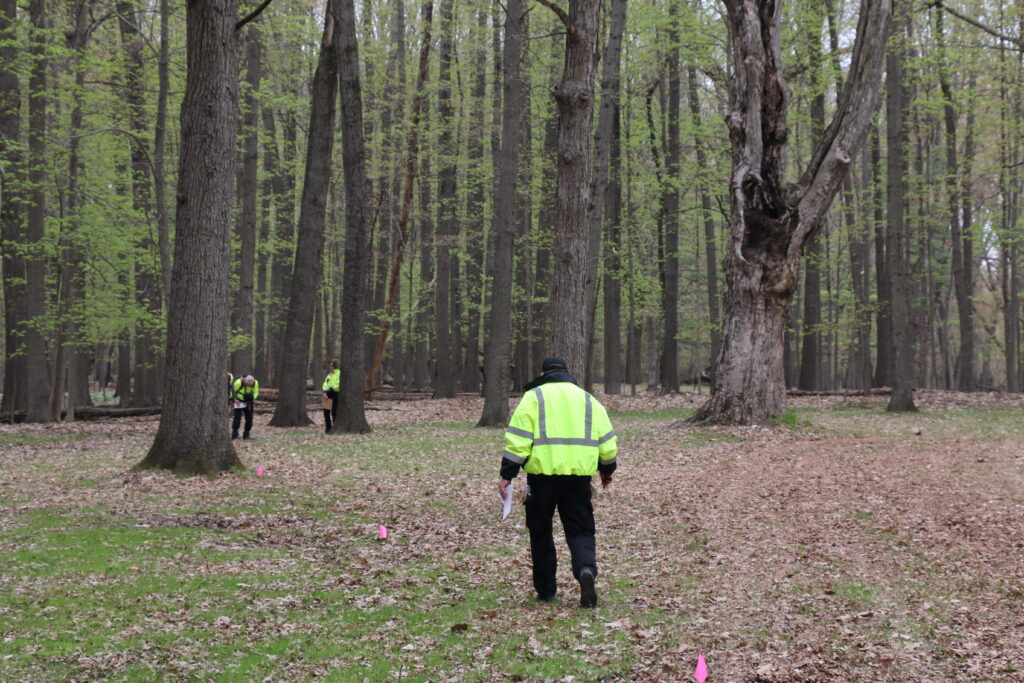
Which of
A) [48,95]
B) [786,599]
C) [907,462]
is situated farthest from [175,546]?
[48,95]

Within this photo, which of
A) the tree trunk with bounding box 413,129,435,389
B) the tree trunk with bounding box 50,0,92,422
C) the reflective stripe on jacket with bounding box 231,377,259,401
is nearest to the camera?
the reflective stripe on jacket with bounding box 231,377,259,401

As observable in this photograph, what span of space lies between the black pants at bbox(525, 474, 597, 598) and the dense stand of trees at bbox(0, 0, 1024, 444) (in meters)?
3.76

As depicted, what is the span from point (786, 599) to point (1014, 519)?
4006 mm

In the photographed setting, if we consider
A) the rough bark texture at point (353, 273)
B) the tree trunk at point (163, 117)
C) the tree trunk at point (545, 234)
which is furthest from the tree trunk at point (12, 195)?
the tree trunk at point (545, 234)

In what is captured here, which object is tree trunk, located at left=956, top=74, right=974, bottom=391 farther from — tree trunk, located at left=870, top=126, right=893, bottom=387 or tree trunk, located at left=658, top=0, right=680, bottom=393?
tree trunk, located at left=658, top=0, right=680, bottom=393

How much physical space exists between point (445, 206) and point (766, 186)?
1516 cm

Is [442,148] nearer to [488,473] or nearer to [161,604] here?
[488,473]

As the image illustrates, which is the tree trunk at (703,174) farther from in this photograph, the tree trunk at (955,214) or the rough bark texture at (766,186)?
the rough bark texture at (766,186)

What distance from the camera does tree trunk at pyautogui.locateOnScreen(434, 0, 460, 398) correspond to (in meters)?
28.3

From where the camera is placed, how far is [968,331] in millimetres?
29219

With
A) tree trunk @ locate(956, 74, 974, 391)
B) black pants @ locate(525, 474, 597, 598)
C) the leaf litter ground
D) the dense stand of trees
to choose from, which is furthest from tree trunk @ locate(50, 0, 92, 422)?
tree trunk @ locate(956, 74, 974, 391)

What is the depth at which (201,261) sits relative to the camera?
11.5 m

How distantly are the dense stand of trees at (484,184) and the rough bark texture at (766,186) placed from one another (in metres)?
0.06

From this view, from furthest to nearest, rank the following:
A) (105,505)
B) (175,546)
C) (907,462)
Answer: (907,462) → (105,505) → (175,546)
